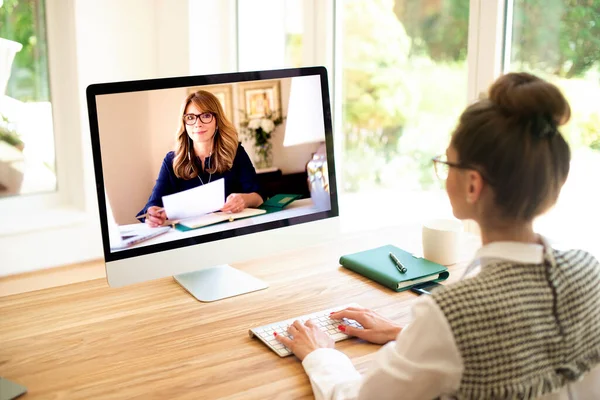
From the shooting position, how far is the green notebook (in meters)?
1.79

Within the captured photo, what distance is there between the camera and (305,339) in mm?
1467

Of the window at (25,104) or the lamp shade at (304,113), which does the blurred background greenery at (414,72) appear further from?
the window at (25,104)

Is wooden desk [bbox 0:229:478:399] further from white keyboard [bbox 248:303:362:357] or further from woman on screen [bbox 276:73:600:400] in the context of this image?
woman on screen [bbox 276:73:600:400]

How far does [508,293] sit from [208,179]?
0.83 meters

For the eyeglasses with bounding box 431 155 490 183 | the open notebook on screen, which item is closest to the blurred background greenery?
the eyeglasses with bounding box 431 155 490 183

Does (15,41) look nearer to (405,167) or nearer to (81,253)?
(81,253)

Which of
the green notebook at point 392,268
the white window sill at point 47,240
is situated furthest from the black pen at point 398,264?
the white window sill at point 47,240

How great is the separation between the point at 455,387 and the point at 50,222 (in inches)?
91.4

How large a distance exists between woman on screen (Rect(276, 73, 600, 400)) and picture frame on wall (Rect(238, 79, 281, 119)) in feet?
2.30

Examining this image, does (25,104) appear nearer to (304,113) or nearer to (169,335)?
(304,113)

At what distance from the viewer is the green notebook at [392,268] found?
1789 mm

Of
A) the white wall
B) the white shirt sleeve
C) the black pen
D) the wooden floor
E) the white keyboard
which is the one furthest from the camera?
the wooden floor

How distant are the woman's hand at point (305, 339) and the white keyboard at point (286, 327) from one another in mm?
15

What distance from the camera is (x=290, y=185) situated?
1.82 meters
